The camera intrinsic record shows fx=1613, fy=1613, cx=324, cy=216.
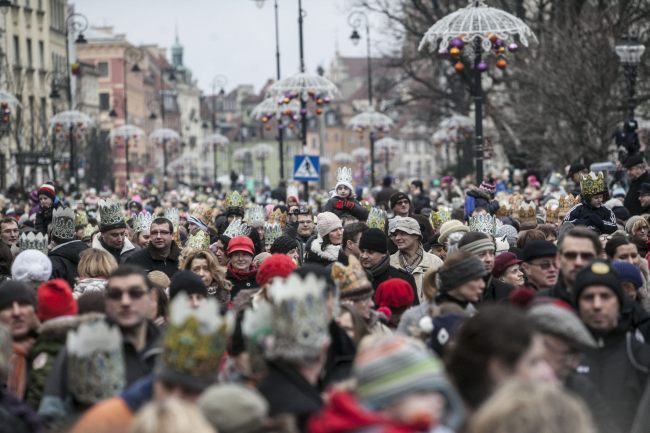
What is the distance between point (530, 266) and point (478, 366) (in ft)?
15.0

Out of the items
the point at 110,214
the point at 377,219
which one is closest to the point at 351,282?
the point at 110,214

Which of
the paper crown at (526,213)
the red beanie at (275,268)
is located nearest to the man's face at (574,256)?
the red beanie at (275,268)

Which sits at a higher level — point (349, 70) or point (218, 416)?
point (349, 70)

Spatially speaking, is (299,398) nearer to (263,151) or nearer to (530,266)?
(530,266)

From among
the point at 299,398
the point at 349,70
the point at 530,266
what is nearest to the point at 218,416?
the point at 299,398

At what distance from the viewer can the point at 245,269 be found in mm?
13414

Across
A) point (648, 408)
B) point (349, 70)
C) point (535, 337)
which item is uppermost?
point (349, 70)

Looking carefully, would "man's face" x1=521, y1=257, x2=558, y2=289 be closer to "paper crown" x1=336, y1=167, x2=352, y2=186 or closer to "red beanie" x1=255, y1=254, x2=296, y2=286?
"red beanie" x1=255, y1=254, x2=296, y2=286

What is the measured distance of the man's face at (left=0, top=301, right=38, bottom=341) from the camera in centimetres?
854

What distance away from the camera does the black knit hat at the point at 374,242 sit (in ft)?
40.9

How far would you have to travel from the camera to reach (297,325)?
6.54 metres

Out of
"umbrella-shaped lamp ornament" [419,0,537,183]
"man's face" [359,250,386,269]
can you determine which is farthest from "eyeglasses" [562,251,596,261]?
"umbrella-shaped lamp ornament" [419,0,537,183]

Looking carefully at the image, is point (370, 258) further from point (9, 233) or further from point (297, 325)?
point (9, 233)

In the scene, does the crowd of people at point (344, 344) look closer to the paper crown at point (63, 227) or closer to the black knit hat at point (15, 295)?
the black knit hat at point (15, 295)
